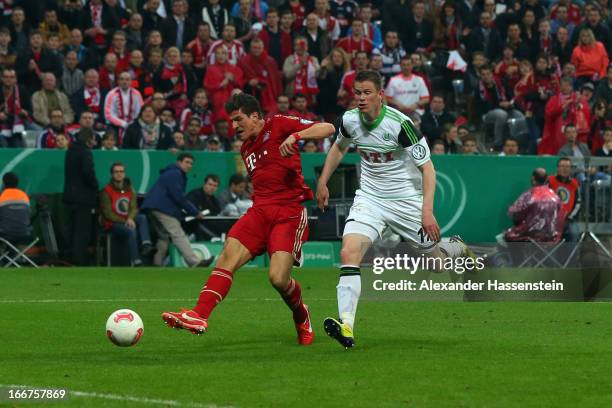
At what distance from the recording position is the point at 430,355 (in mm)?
10242

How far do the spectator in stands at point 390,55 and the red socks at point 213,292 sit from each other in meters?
16.0

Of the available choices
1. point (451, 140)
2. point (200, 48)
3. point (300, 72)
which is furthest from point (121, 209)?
point (451, 140)

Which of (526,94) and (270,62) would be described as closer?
(270,62)

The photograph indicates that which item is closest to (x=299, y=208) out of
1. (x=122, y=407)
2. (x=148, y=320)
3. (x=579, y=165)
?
(x=148, y=320)

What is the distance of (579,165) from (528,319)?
9.95 m

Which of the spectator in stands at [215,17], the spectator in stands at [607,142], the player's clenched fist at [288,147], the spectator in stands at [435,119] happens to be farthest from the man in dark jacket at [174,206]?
the player's clenched fist at [288,147]

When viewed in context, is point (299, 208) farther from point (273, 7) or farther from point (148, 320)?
point (273, 7)

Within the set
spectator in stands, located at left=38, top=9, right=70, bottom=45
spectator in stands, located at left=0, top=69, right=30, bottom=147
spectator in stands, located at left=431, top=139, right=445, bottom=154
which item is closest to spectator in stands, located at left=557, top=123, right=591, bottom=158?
spectator in stands, located at left=431, top=139, right=445, bottom=154

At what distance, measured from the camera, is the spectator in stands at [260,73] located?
24.8 metres

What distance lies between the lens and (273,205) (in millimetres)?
11047

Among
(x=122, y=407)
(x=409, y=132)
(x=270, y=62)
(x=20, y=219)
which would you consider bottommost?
(x=20, y=219)

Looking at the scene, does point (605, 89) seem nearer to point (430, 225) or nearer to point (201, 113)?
point (201, 113)

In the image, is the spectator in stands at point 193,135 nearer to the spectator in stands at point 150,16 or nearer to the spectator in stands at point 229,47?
the spectator in stands at point 229,47

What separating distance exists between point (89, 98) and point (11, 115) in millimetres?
1419
